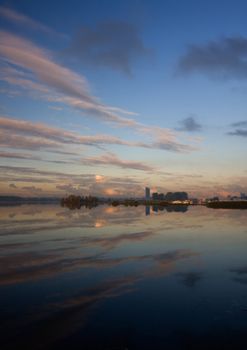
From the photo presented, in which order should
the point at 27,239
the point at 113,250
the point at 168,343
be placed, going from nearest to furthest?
the point at 168,343 → the point at 113,250 → the point at 27,239

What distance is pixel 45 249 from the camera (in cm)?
2917

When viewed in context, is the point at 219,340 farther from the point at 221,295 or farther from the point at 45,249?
the point at 45,249

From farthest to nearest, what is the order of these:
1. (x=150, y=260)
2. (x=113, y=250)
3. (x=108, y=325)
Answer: (x=113, y=250)
(x=150, y=260)
(x=108, y=325)

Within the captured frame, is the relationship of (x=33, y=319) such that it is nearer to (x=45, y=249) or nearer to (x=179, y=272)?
(x=179, y=272)

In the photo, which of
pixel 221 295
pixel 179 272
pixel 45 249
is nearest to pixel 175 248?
pixel 179 272

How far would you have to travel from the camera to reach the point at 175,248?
101ft

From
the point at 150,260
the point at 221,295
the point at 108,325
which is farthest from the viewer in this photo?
the point at 150,260

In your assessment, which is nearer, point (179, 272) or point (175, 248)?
point (179, 272)

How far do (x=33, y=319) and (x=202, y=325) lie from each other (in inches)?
272

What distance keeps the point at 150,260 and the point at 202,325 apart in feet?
41.7

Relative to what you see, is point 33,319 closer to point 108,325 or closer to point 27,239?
point 108,325

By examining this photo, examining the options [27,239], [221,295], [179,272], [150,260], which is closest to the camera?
[221,295]

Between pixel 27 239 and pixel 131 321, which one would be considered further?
pixel 27 239

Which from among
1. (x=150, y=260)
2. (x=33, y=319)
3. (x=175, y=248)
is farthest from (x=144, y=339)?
(x=175, y=248)
